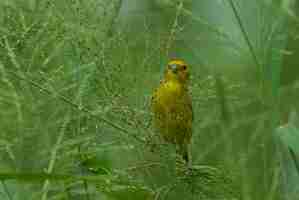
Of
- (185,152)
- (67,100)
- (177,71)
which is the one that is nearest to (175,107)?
(177,71)

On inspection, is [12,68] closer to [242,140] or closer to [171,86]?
[242,140]

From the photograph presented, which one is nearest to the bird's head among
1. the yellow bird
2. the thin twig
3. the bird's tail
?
the yellow bird

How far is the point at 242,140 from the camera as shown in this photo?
1.50 metres

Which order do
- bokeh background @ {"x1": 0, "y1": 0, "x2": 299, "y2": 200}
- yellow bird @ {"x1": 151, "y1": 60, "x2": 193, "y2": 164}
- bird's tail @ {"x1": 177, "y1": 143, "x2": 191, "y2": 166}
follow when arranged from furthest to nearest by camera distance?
yellow bird @ {"x1": 151, "y1": 60, "x2": 193, "y2": 164} < bird's tail @ {"x1": 177, "y1": 143, "x2": 191, "y2": 166} < bokeh background @ {"x1": 0, "y1": 0, "x2": 299, "y2": 200}

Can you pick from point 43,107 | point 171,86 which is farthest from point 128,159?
point 171,86

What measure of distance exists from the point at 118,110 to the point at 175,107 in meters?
0.96

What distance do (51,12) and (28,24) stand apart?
0.18ft

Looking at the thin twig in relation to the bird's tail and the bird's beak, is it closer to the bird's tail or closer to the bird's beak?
the bird's tail

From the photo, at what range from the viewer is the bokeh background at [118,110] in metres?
1.44

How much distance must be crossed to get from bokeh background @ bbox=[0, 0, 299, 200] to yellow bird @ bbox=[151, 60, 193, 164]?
0.55ft

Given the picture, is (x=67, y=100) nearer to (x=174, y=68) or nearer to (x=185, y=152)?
(x=185, y=152)

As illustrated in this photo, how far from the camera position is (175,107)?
7.95ft

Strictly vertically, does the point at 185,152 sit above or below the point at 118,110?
below

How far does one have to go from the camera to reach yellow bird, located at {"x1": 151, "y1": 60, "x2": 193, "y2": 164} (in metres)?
1.84
